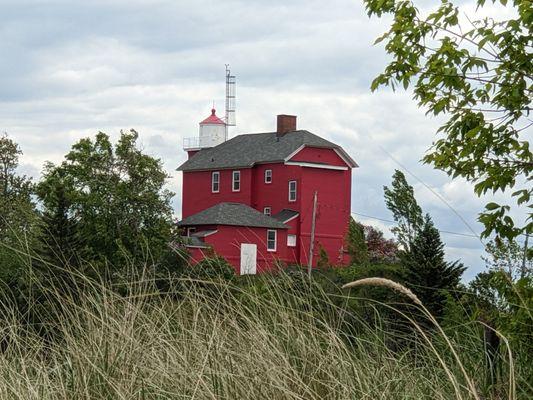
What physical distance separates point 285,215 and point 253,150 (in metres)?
6.58

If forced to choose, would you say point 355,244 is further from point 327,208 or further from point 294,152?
point 294,152

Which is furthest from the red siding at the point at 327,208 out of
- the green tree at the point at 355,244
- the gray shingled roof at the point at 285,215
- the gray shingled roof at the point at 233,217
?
the green tree at the point at 355,244

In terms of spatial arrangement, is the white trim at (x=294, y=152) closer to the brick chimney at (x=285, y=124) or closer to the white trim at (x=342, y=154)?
the white trim at (x=342, y=154)

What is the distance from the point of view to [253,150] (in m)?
67.9

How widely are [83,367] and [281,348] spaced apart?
3.54 ft

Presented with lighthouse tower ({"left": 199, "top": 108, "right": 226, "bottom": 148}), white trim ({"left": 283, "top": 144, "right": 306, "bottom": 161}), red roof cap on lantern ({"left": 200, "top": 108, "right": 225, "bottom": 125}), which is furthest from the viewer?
red roof cap on lantern ({"left": 200, "top": 108, "right": 225, "bottom": 125})

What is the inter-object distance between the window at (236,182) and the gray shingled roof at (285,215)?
12.8 feet

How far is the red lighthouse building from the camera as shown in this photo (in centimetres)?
6078

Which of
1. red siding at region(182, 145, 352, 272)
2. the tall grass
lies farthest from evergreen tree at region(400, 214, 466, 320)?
red siding at region(182, 145, 352, 272)

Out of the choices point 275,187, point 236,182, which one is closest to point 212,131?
point 236,182

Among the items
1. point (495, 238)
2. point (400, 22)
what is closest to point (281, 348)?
point (495, 238)

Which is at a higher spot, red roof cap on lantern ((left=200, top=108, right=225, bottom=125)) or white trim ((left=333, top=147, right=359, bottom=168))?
red roof cap on lantern ((left=200, top=108, right=225, bottom=125))

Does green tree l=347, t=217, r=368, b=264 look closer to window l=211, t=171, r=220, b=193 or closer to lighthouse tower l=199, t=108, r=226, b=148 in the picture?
window l=211, t=171, r=220, b=193

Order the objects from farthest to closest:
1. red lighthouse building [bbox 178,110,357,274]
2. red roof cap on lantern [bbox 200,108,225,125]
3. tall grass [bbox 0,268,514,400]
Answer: red roof cap on lantern [bbox 200,108,225,125], red lighthouse building [bbox 178,110,357,274], tall grass [bbox 0,268,514,400]
